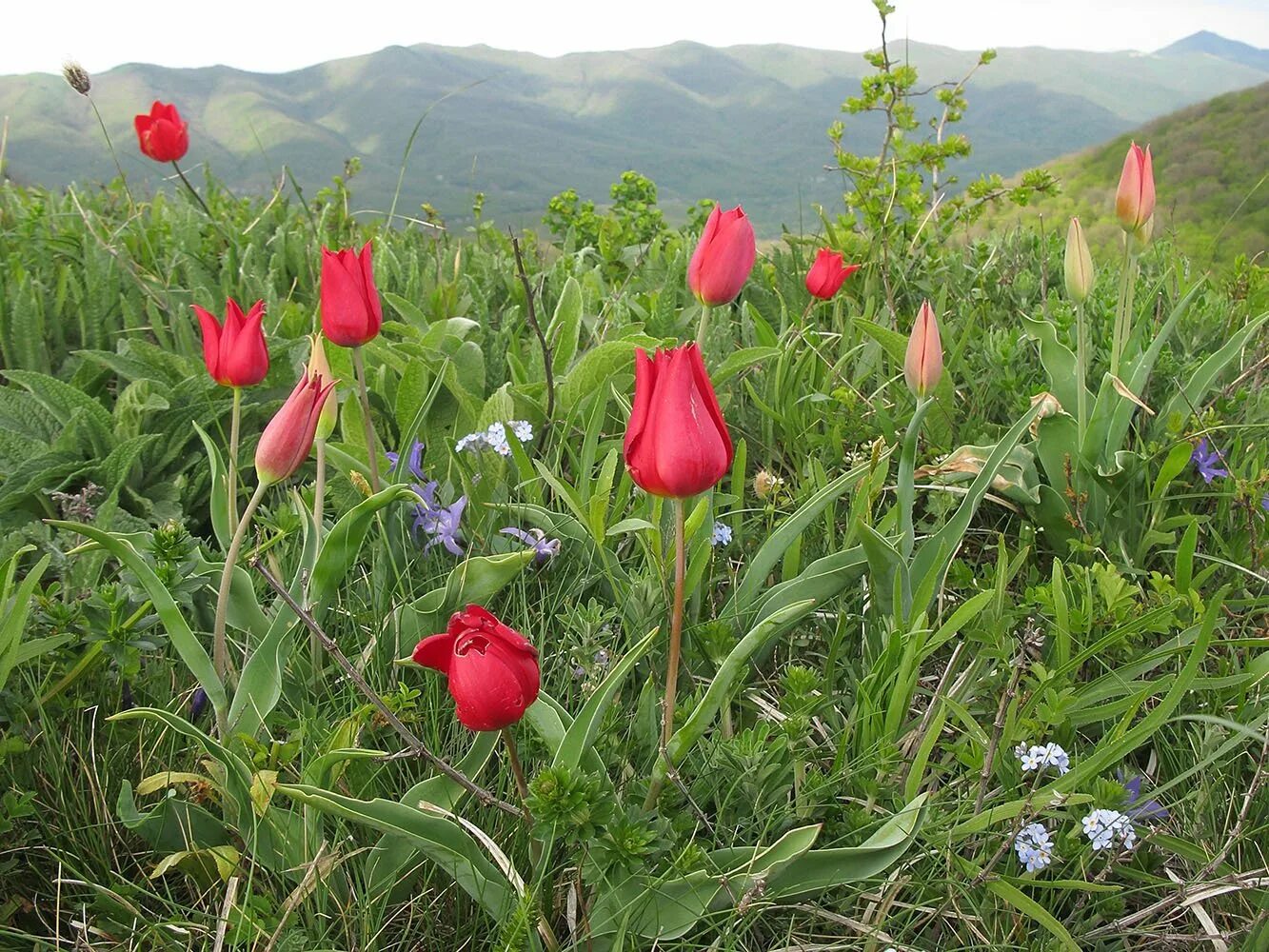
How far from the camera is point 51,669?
5.12ft

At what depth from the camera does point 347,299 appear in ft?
5.64

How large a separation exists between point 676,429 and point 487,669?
1.13ft

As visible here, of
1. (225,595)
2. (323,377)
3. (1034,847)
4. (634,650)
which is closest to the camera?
(634,650)

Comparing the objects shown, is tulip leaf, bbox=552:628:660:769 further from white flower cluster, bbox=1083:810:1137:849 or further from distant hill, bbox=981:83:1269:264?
distant hill, bbox=981:83:1269:264

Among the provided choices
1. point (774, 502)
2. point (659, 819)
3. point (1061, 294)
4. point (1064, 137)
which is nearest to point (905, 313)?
point (1061, 294)

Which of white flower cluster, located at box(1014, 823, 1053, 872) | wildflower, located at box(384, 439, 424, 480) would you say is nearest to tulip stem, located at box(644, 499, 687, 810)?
white flower cluster, located at box(1014, 823, 1053, 872)

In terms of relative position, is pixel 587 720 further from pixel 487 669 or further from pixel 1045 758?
pixel 1045 758

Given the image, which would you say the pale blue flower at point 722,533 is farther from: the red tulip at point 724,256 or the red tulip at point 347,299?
the red tulip at point 347,299

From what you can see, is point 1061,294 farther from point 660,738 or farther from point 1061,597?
point 660,738

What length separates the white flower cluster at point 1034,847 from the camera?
4.25ft

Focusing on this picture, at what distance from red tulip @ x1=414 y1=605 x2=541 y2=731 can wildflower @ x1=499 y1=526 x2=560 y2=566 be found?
26.3 inches

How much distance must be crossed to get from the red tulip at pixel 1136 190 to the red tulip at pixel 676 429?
1250mm

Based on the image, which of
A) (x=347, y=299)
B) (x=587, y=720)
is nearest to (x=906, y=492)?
(x=587, y=720)

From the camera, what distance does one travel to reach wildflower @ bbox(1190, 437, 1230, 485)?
6.97 feet
